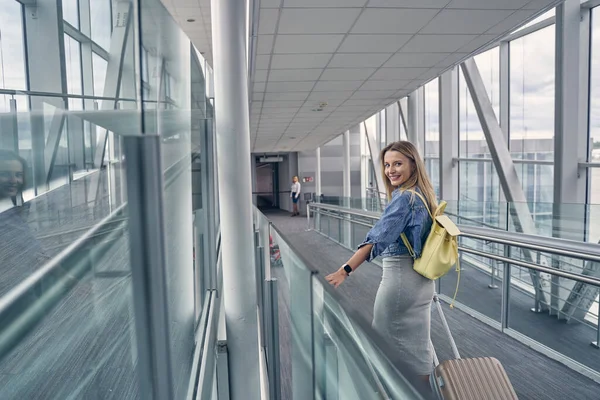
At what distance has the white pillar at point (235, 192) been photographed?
129 inches

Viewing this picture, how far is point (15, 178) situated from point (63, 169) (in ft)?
0.53

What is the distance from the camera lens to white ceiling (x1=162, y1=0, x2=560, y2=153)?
5.16 meters

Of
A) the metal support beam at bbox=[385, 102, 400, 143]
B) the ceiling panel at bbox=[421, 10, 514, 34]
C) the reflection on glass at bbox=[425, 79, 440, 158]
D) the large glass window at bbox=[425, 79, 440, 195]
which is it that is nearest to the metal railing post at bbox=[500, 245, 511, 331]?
the ceiling panel at bbox=[421, 10, 514, 34]

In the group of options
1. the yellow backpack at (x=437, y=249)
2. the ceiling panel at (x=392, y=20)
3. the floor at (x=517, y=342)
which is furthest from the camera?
the ceiling panel at (x=392, y=20)

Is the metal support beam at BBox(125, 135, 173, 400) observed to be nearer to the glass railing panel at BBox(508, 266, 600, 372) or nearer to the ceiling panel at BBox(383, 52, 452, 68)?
the glass railing panel at BBox(508, 266, 600, 372)

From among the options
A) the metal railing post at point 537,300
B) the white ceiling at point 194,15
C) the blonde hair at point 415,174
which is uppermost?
the white ceiling at point 194,15

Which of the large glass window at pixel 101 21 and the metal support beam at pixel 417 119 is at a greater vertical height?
the metal support beam at pixel 417 119

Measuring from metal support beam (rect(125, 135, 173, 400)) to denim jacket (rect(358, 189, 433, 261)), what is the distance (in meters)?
1.85

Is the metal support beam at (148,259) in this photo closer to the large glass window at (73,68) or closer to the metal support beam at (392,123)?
the large glass window at (73,68)

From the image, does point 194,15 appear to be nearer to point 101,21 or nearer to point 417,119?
point 417,119

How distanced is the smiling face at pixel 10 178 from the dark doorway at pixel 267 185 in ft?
109

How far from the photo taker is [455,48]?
22.7 feet

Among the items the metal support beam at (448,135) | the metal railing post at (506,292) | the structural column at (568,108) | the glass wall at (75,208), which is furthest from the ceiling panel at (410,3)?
the metal support beam at (448,135)

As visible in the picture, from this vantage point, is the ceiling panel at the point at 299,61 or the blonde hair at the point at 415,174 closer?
the blonde hair at the point at 415,174
